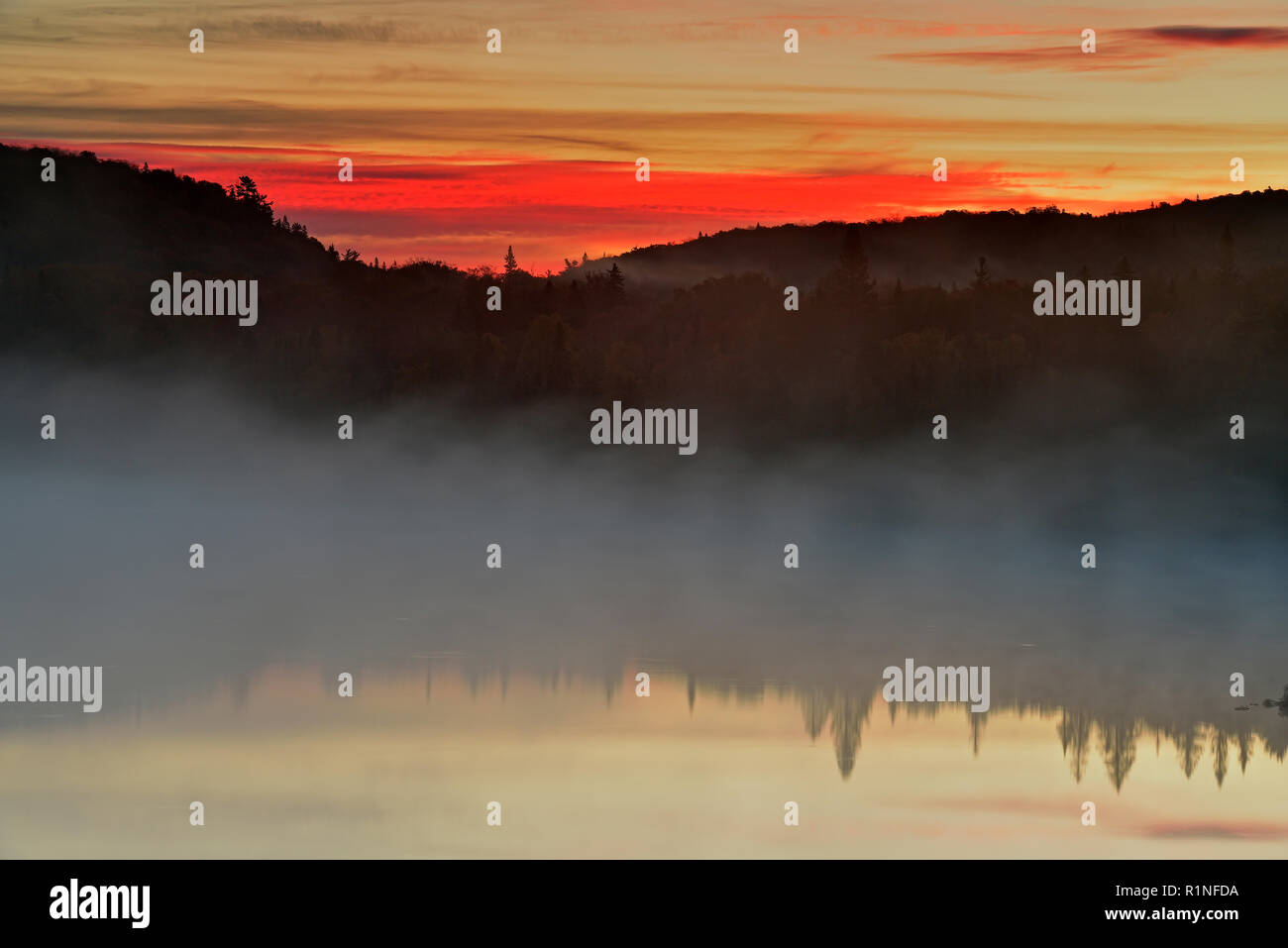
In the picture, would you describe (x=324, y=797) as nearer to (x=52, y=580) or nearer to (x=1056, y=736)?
(x=1056, y=736)

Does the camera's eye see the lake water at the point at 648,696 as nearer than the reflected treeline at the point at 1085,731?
Yes

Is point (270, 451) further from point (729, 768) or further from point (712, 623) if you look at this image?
point (729, 768)

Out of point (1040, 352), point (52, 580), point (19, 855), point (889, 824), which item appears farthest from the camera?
point (1040, 352)

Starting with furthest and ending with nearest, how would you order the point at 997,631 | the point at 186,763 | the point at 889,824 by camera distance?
the point at 997,631
the point at 186,763
the point at 889,824

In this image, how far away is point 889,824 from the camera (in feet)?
110

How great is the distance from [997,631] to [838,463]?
329 feet

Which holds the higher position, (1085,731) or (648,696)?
(648,696)

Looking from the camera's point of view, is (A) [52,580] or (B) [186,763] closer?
(B) [186,763]

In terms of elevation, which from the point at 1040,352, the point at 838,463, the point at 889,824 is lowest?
the point at 889,824

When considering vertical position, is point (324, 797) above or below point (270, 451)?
below

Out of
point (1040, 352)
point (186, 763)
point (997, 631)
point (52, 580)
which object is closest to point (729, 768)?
point (186, 763)

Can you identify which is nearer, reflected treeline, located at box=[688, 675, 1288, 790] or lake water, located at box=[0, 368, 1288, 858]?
lake water, located at box=[0, 368, 1288, 858]

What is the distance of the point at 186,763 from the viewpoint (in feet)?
126

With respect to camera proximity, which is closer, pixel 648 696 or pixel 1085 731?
pixel 1085 731
